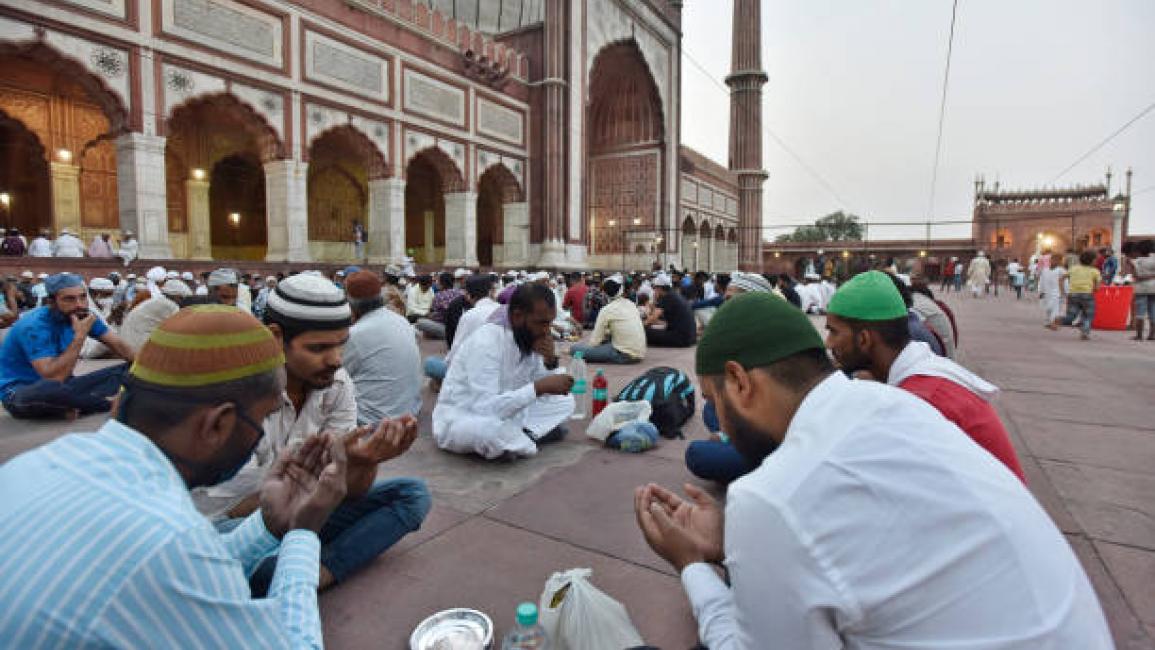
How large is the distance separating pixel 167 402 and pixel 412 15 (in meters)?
16.9

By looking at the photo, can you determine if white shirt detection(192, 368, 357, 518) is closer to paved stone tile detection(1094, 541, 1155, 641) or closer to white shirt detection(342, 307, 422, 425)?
white shirt detection(342, 307, 422, 425)

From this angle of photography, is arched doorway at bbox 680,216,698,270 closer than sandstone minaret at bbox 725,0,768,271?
No

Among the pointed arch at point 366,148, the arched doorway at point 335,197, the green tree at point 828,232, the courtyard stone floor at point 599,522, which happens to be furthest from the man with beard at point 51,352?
the green tree at point 828,232

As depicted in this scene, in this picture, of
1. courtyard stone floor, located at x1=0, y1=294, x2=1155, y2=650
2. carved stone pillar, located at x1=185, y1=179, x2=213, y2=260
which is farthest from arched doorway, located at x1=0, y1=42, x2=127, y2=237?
courtyard stone floor, located at x1=0, y1=294, x2=1155, y2=650

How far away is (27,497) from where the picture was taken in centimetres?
75

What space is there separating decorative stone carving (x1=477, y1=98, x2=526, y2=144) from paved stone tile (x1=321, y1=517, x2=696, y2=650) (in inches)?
661

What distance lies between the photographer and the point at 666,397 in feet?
12.4

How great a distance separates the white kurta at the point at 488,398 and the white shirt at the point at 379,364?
0.26m

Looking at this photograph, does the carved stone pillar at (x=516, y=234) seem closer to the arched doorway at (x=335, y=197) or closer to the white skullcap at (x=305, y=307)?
the arched doorway at (x=335, y=197)

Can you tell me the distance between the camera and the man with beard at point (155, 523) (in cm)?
71

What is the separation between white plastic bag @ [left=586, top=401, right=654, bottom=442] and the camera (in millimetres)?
3539

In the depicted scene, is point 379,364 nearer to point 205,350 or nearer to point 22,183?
point 205,350

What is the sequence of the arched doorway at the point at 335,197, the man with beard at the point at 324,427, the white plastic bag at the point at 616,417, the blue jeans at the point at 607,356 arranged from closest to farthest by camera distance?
1. the man with beard at the point at 324,427
2. the white plastic bag at the point at 616,417
3. the blue jeans at the point at 607,356
4. the arched doorway at the point at 335,197

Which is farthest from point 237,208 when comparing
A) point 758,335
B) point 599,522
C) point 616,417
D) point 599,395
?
point 758,335
